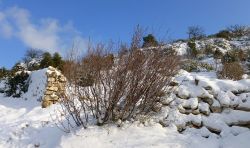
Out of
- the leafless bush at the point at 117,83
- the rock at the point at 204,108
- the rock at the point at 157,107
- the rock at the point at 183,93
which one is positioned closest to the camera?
the leafless bush at the point at 117,83

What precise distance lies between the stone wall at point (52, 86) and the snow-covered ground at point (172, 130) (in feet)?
4.52

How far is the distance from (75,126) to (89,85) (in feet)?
2.81

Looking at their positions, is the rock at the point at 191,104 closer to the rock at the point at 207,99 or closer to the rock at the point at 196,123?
the rock at the point at 207,99

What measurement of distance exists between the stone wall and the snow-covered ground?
1378mm

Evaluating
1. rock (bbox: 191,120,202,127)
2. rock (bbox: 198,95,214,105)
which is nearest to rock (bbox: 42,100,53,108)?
rock (bbox: 198,95,214,105)

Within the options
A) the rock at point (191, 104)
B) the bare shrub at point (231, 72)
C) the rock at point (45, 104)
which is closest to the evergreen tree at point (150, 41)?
the rock at point (191, 104)

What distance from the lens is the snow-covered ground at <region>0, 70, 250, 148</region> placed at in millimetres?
5871

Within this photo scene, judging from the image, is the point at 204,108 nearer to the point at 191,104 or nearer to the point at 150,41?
the point at 191,104

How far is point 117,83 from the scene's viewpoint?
6.03 metres

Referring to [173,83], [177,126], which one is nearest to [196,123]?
[177,126]

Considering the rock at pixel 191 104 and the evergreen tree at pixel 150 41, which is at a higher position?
the evergreen tree at pixel 150 41

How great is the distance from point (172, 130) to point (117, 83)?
1.39 m

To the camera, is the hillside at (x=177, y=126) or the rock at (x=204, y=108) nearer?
the hillside at (x=177, y=126)

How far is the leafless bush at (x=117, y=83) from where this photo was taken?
239 inches
